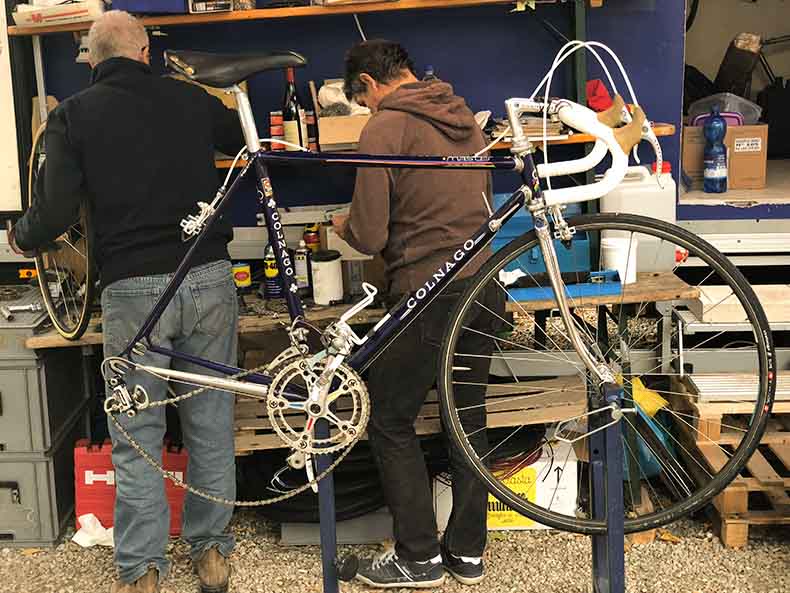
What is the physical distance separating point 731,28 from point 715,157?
10.3 ft

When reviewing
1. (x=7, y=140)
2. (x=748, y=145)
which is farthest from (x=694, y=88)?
(x=7, y=140)

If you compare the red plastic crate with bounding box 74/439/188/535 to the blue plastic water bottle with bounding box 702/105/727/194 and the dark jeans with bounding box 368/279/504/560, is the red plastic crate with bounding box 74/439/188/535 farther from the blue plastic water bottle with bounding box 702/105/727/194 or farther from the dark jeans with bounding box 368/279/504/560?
the blue plastic water bottle with bounding box 702/105/727/194

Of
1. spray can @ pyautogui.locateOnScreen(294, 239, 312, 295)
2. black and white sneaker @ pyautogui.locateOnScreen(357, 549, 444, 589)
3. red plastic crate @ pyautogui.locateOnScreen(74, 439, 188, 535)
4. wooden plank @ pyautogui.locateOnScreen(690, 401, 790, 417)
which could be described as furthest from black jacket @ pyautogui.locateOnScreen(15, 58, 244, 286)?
wooden plank @ pyautogui.locateOnScreen(690, 401, 790, 417)

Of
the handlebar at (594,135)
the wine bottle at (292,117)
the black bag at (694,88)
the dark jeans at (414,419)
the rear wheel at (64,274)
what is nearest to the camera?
the handlebar at (594,135)

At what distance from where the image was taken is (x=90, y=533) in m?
3.65

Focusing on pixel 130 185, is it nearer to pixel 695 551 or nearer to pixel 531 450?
pixel 531 450

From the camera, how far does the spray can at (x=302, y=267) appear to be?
3.61 meters

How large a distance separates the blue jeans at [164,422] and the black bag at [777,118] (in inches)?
151

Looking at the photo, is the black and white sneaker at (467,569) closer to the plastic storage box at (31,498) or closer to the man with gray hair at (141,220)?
the man with gray hair at (141,220)

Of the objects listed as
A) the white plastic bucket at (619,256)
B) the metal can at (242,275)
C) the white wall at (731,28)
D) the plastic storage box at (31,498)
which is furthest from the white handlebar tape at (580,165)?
the white wall at (731,28)

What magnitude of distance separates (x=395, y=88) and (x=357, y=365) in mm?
885

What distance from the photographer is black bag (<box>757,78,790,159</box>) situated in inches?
230

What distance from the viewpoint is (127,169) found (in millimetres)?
2936

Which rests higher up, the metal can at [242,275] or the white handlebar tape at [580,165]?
the white handlebar tape at [580,165]
